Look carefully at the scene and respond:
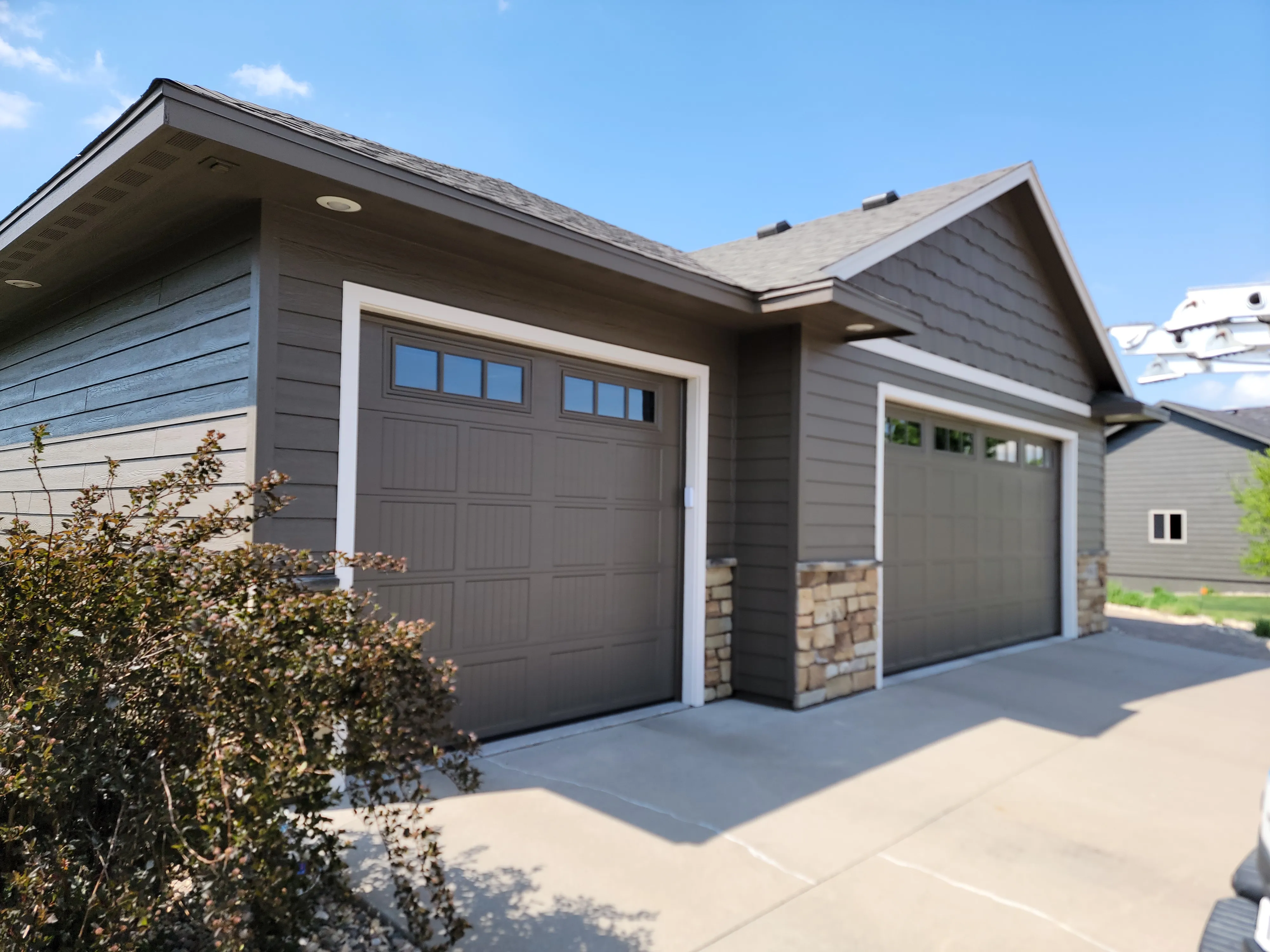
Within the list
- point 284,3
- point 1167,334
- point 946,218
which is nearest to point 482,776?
point 946,218

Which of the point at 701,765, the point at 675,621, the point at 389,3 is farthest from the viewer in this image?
the point at 389,3

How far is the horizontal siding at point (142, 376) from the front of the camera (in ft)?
12.4

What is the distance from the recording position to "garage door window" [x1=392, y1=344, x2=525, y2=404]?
14.2 feet

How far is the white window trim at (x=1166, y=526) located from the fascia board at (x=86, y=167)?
23542mm

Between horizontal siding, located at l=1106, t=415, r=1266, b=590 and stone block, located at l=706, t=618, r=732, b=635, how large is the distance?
711 inches

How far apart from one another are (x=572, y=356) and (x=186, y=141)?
8.11 feet

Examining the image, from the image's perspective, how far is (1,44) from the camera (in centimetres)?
947

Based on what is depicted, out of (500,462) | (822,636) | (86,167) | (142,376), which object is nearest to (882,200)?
(822,636)

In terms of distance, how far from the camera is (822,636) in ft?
19.5

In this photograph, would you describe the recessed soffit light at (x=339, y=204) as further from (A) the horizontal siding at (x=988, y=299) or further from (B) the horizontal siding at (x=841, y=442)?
(A) the horizontal siding at (x=988, y=299)

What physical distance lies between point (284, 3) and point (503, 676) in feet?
22.5

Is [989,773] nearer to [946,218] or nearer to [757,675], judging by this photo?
[757,675]

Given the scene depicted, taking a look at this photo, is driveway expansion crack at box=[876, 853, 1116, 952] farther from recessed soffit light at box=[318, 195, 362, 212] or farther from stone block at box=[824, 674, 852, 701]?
recessed soffit light at box=[318, 195, 362, 212]

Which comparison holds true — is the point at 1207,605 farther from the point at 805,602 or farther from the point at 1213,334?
the point at 805,602
